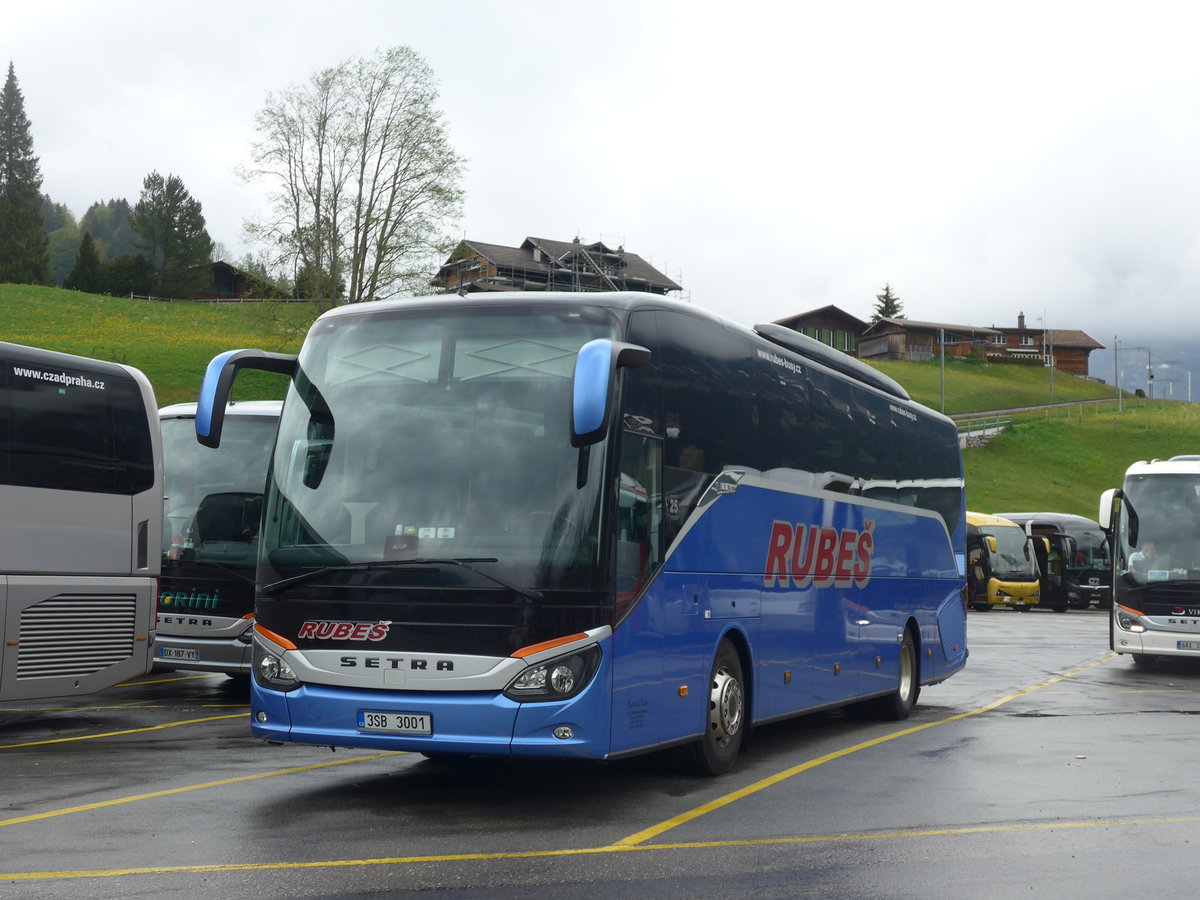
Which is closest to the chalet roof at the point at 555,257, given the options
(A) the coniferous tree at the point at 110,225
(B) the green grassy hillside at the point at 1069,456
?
(B) the green grassy hillside at the point at 1069,456

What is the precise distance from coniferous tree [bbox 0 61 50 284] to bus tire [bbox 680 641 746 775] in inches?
4302

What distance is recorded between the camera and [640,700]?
8562mm

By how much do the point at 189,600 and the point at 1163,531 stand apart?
14115 millimetres

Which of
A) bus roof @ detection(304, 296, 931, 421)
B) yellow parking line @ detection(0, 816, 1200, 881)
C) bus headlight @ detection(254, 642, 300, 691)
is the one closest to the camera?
yellow parking line @ detection(0, 816, 1200, 881)

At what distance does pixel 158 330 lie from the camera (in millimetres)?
79938

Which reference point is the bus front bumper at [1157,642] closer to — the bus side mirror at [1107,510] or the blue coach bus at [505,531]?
the bus side mirror at [1107,510]

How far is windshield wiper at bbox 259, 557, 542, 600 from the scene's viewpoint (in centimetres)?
809

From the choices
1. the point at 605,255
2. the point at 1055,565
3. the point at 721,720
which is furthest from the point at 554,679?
the point at 605,255

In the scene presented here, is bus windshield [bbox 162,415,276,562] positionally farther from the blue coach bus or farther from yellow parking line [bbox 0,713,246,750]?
the blue coach bus

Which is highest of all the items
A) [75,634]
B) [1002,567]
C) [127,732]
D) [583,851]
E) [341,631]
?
[1002,567]

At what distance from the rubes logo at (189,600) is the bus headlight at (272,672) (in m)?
6.02

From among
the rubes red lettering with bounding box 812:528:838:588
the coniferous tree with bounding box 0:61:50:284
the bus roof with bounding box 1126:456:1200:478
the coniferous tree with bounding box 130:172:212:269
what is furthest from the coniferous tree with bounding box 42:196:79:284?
the rubes red lettering with bounding box 812:528:838:588

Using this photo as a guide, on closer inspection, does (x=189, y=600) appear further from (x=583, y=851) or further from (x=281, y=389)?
(x=281, y=389)

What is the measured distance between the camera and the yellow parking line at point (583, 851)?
664cm
